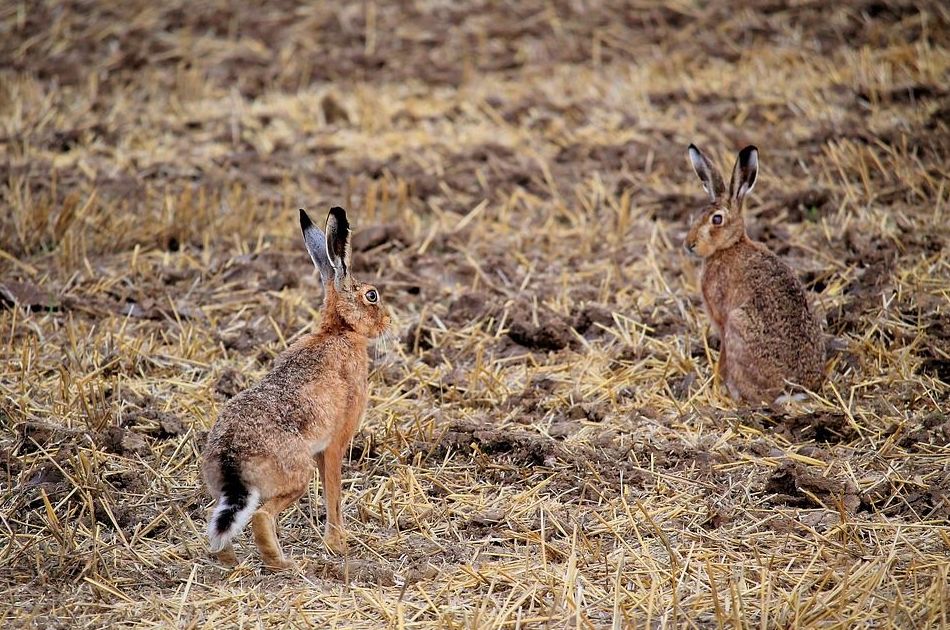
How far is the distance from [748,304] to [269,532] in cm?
321

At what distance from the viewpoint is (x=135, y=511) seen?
5316 millimetres

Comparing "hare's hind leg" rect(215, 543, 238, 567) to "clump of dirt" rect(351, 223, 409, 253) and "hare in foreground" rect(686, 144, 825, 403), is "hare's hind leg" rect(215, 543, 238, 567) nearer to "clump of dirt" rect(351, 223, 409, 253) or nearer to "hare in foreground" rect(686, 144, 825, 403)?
"hare in foreground" rect(686, 144, 825, 403)

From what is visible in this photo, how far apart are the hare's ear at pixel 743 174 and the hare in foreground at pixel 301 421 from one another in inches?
99.3

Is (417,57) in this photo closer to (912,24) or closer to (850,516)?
(912,24)

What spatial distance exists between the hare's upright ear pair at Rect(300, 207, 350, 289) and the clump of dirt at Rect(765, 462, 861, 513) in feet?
7.67

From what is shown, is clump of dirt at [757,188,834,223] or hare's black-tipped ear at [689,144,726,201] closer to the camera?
hare's black-tipped ear at [689,144,726,201]

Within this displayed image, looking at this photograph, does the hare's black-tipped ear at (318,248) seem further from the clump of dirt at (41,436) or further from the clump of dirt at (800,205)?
the clump of dirt at (800,205)

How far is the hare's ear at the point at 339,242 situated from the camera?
5328mm

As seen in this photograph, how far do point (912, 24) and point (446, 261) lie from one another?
20.5 ft

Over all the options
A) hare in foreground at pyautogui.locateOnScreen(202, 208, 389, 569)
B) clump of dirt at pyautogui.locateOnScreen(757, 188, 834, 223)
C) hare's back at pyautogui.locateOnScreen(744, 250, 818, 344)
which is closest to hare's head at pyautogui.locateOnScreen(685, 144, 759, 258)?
hare's back at pyautogui.locateOnScreen(744, 250, 818, 344)

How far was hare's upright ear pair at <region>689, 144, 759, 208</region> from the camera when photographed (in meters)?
6.91

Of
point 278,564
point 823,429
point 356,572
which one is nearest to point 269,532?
point 278,564

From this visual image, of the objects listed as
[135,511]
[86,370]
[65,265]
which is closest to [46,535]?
[135,511]

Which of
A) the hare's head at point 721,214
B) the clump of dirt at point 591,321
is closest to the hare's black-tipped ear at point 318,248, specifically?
the clump of dirt at point 591,321
